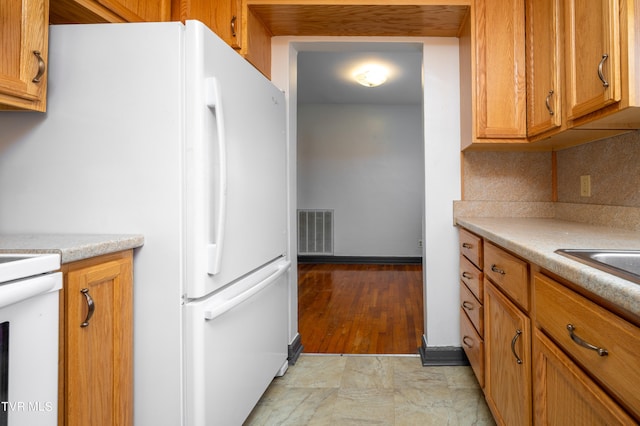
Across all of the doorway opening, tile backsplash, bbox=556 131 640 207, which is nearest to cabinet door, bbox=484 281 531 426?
tile backsplash, bbox=556 131 640 207

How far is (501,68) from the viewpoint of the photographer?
193 centimetres

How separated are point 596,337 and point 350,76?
400 cm

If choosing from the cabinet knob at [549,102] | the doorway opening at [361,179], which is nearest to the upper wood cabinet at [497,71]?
the cabinet knob at [549,102]

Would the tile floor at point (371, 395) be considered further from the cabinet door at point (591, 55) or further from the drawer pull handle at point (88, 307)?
the cabinet door at point (591, 55)

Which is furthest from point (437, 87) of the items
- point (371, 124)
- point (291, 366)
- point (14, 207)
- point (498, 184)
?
point (371, 124)

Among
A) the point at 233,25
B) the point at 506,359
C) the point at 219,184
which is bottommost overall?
the point at 506,359

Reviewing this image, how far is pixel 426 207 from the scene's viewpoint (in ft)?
7.43

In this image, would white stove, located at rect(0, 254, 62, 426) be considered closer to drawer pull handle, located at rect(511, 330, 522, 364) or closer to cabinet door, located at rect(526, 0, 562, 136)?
drawer pull handle, located at rect(511, 330, 522, 364)

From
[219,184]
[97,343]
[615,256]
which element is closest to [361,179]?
[219,184]

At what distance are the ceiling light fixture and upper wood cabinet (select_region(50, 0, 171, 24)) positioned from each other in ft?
8.64

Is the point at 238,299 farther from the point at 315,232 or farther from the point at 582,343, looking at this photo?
the point at 315,232

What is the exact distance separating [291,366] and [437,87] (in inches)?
70.9

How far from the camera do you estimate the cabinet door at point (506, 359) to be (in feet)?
3.76

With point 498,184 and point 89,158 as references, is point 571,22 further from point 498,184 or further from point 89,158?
point 89,158
